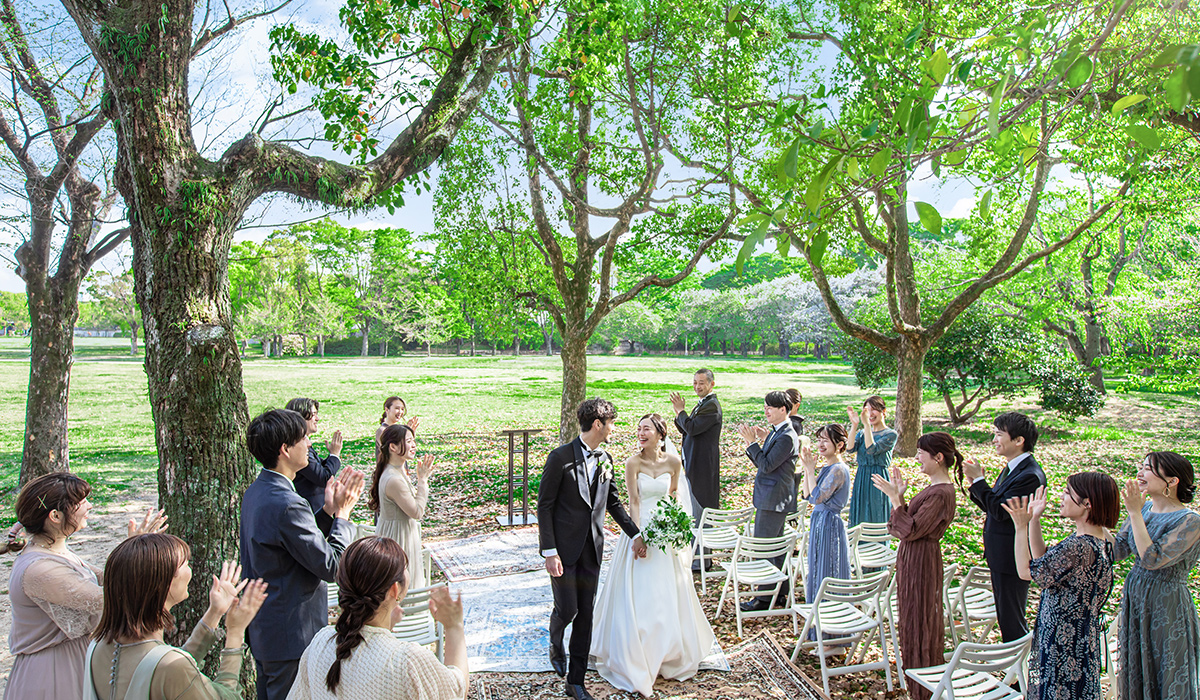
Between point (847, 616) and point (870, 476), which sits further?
point (870, 476)

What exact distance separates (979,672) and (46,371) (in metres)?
12.7

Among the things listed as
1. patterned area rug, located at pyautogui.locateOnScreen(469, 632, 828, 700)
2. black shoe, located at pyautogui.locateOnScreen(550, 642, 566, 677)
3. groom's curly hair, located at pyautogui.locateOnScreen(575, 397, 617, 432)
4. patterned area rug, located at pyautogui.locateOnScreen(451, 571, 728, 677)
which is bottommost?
patterned area rug, located at pyautogui.locateOnScreen(451, 571, 728, 677)

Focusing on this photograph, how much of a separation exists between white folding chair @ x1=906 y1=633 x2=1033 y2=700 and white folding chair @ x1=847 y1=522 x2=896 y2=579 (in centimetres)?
168

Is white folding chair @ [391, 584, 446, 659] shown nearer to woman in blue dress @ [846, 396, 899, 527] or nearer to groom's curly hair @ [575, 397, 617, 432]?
groom's curly hair @ [575, 397, 617, 432]

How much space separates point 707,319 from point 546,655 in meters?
58.1

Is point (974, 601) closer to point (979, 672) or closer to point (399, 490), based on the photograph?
point (979, 672)

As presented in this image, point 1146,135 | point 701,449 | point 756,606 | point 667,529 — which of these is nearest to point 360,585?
point 1146,135

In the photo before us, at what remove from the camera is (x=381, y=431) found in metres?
5.42

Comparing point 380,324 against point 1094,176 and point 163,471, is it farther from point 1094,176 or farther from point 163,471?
point 163,471

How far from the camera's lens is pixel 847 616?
512 centimetres

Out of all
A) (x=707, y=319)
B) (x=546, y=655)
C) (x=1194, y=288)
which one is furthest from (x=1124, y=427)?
(x=707, y=319)

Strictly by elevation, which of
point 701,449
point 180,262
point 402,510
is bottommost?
point 402,510

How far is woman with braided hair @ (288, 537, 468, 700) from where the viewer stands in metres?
2.26

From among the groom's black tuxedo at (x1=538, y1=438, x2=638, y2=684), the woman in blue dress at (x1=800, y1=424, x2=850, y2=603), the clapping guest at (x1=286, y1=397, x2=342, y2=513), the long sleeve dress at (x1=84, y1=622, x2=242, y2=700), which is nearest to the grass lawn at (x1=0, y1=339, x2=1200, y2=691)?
the woman in blue dress at (x1=800, y1=424, x2=850, y2=603)
